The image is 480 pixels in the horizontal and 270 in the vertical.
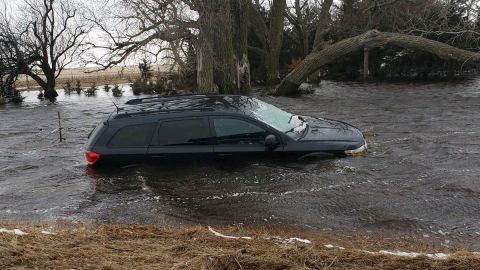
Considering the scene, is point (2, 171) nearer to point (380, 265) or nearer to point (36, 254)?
point (36, 254)

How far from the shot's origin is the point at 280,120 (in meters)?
8.20

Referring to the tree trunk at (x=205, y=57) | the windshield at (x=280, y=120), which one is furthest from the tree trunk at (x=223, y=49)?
the windshield at (x=280, y=120)

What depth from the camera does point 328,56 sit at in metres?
21.2

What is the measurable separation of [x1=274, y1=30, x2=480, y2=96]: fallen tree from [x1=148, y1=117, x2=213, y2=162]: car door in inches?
543

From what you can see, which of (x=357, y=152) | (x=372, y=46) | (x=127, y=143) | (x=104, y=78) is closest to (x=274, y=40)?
(x=372, y=46)

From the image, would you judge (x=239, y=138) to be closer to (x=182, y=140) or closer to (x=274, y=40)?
(x=182, y=140)

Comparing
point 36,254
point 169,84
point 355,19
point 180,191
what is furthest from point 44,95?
point 36,254

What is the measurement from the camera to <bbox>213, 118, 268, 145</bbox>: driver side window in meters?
7.57

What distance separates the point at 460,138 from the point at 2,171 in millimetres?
9758

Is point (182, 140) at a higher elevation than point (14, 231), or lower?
higher

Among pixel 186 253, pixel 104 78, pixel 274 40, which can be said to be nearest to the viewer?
pixel 186 253

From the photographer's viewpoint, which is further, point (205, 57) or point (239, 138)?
point (205, 57)

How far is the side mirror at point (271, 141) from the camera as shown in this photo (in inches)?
291

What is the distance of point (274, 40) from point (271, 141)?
796 inches
